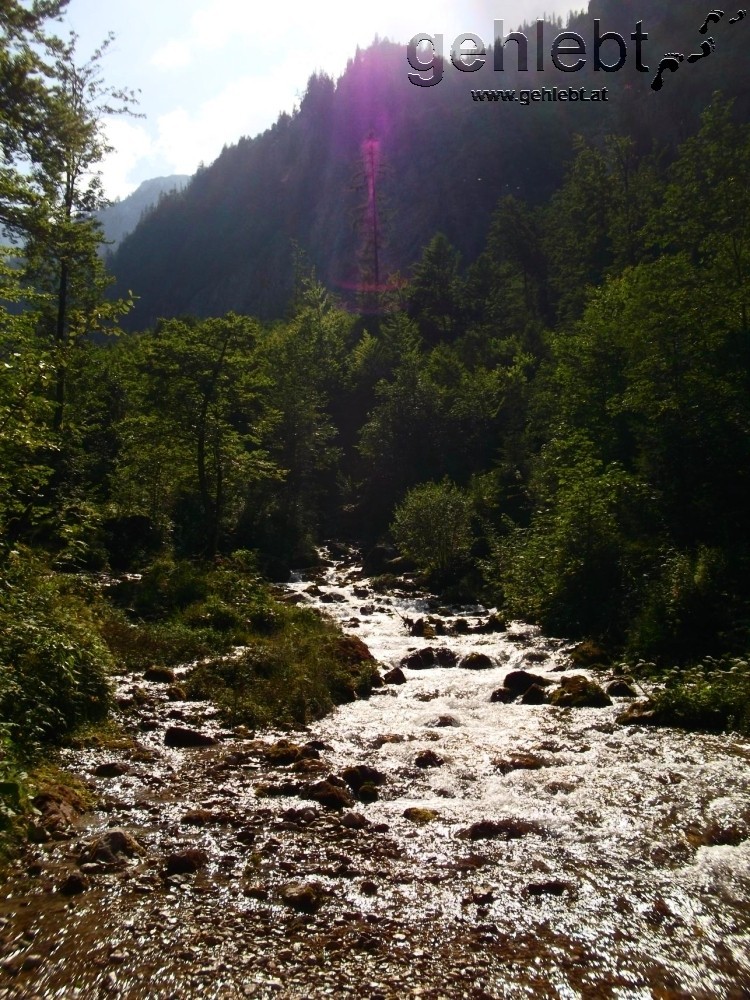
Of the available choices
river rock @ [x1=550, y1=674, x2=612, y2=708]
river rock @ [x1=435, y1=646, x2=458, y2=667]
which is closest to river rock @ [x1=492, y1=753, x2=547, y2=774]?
river rock @ [x1=550, y1=674, x2=612, y2=708]

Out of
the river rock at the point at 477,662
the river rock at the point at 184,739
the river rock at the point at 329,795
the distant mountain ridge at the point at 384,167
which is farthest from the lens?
the distant mountain ridge at the point at 384,167

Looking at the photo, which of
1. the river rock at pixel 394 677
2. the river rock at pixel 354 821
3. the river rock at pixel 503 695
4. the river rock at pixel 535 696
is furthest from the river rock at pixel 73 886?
the river rock at pixel 394 677

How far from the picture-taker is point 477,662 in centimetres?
1786

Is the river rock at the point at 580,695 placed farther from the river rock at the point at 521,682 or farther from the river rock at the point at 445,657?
the river rock at the point at 445,657

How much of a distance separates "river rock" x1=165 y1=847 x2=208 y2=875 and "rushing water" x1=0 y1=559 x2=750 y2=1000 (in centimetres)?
12

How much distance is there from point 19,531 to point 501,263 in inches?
2389

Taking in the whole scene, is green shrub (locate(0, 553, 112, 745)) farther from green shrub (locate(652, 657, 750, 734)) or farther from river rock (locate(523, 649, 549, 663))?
river rock (locate(523, 649, 549, 663))

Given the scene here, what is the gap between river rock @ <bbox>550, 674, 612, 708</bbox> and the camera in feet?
43.9

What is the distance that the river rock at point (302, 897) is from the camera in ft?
20.3

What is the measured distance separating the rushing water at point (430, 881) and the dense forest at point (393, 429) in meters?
2.07

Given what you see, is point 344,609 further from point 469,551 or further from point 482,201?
point 482,201

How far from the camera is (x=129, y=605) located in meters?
19.5

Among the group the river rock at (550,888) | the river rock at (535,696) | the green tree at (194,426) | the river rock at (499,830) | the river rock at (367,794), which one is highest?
the green tree at (194,426)

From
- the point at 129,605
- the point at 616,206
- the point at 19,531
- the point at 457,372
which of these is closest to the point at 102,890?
the point at 19,531
